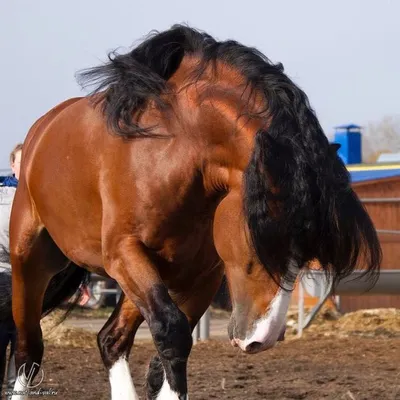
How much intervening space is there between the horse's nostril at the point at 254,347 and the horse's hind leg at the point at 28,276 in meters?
1.83

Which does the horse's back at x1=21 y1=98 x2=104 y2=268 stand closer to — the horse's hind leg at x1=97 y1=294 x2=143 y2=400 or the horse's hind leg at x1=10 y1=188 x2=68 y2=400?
the horse's hind leg at x1=10 y1=188 x2=68 y2=400

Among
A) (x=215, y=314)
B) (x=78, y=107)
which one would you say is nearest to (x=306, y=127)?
(x=78, y=107)

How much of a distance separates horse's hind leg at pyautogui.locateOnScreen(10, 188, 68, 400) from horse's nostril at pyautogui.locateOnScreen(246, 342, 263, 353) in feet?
5.99

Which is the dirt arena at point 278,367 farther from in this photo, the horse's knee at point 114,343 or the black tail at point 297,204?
the black tail at point 297,204

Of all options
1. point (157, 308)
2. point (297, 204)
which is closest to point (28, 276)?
point (157, 308)

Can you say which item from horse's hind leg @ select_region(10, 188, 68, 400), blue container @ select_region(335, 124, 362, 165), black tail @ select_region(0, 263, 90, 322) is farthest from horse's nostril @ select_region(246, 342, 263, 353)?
blue container @ select_region(335, 124, 362, 165)

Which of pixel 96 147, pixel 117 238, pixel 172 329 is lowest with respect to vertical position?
pixel 172 329

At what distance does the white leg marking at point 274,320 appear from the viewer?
14.9ft

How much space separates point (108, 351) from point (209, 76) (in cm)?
168

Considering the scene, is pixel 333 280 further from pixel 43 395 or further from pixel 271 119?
pixel 43 395

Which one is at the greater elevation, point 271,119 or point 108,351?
point 271,119

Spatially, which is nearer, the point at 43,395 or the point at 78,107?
the point at 78,107

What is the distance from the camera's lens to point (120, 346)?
18.4 ft

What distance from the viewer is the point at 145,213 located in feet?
16.1
